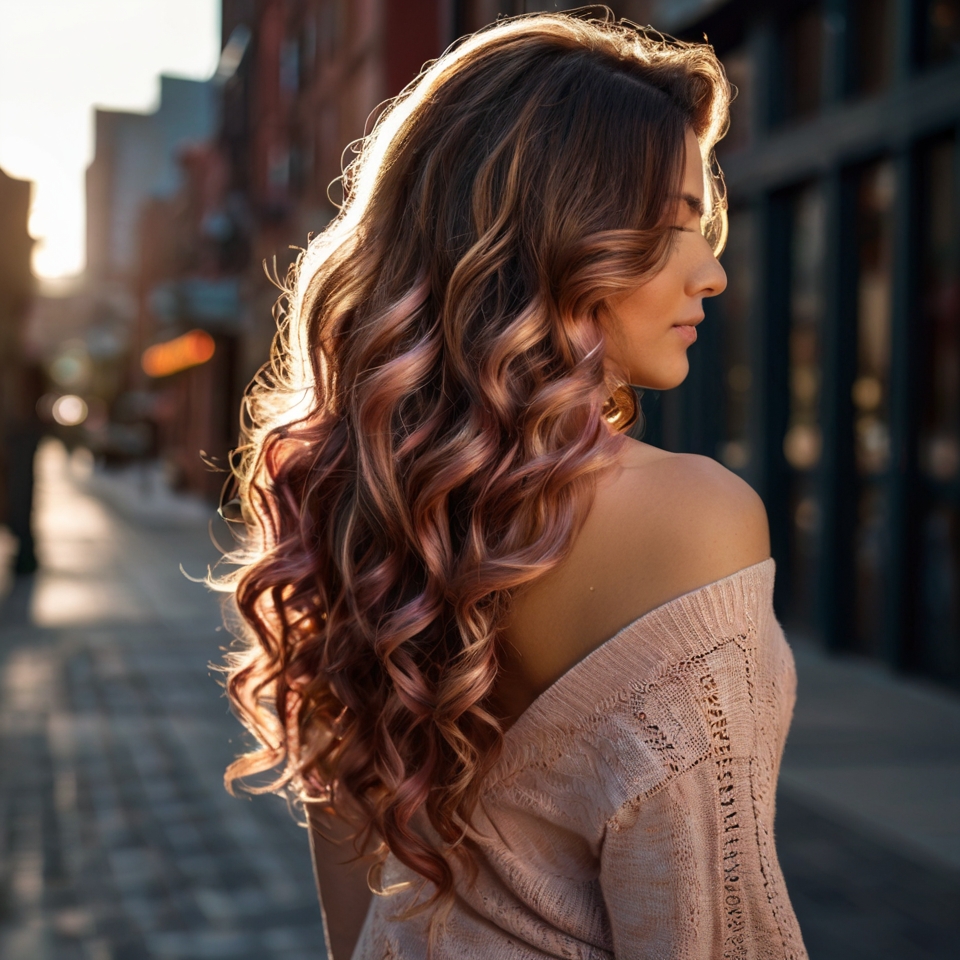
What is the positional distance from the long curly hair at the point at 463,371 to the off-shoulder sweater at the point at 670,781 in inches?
4.6

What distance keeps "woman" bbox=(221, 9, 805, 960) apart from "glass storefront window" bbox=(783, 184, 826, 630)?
7434mm

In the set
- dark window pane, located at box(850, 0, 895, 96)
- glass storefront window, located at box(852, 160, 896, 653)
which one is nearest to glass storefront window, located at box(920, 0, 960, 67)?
dark window pane, located at box(850, 0, 895, 96)

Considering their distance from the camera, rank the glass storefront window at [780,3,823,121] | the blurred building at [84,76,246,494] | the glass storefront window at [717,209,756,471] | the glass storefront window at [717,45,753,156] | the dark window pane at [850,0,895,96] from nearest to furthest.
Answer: the dark window pane at [850,0,895,96] < the glass storefront window at [780,3,823,121] < the glass storefront window at [717,45,753,156] < the glass storefront window at [717,209,756,471] < the blurred building at [84,76,246,494]

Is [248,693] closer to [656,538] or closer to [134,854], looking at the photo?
[656,538]

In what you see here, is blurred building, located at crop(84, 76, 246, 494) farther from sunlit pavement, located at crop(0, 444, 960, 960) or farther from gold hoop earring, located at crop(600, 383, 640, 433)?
gold hoop earring, located at crop(600, 383, 640, 433)

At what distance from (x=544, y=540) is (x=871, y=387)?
24.3 ft

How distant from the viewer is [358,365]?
1.49 meters

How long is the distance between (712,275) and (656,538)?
0.37 m

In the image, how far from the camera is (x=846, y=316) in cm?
823

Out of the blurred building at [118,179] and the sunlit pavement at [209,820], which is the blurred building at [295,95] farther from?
the blurred building at [118,179]

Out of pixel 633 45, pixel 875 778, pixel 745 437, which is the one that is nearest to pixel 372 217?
pixel 633 45

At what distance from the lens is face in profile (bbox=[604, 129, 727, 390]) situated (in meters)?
1.39

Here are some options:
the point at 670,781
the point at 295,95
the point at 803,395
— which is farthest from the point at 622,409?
the point at 295,95

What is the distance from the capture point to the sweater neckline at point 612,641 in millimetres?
1227
